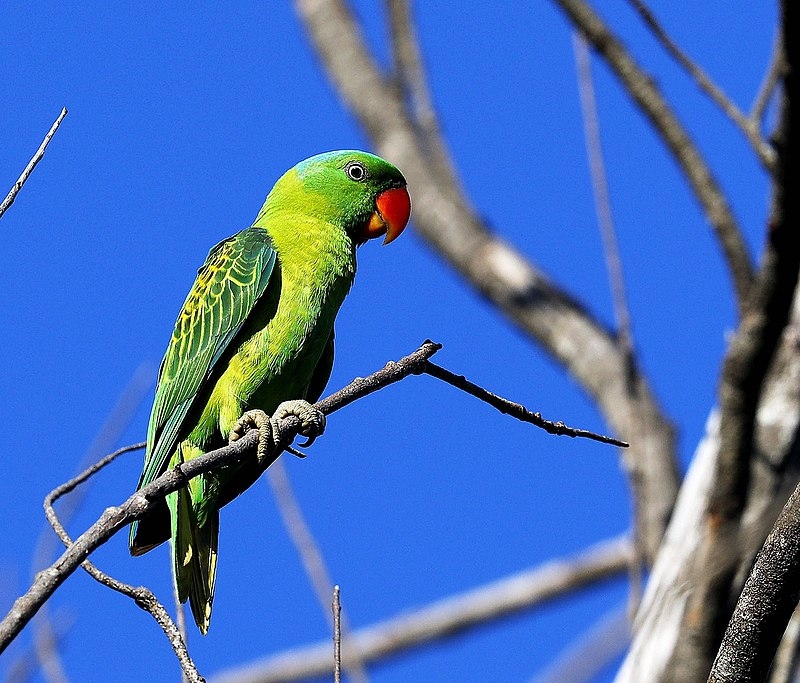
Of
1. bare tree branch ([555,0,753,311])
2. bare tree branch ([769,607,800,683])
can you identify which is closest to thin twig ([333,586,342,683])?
bare tree branch ([769,607,800,683])

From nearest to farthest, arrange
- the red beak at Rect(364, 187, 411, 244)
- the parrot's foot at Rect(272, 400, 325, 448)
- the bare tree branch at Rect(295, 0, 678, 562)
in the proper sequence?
the parrot's foot at Rect(272, 400, 325, 448) → the red beak at Rect(364, 187, 411, 244) → the bare tree branch at Rect(295, 0, 678, 562)

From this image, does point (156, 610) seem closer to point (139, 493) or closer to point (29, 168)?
point (139, 493)

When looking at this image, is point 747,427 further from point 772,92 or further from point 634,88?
point 634,88

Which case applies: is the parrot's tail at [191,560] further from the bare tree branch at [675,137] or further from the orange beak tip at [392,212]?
the bare tree branch at [675,137]

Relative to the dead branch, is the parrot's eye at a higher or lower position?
higher

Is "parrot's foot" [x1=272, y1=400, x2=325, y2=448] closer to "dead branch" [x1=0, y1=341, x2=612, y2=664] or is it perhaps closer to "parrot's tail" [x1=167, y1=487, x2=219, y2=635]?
"dead branch" [x1=0, y1=341, x2=612, y2=664]

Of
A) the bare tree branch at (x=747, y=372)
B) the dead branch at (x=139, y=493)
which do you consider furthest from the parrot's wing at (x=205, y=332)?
the bare tree branch at (x=747, y=372)

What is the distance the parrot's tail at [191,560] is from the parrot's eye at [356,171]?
1.51m

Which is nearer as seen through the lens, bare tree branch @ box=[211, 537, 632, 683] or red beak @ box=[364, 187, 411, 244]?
red beak @ box=[364, 187, 411, 244]

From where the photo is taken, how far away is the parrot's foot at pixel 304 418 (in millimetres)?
3059

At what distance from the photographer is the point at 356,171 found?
4375mm

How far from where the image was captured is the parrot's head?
4219 millimetres

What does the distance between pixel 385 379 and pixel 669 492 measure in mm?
3733

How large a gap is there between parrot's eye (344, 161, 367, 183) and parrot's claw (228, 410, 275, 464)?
4.30 ft
